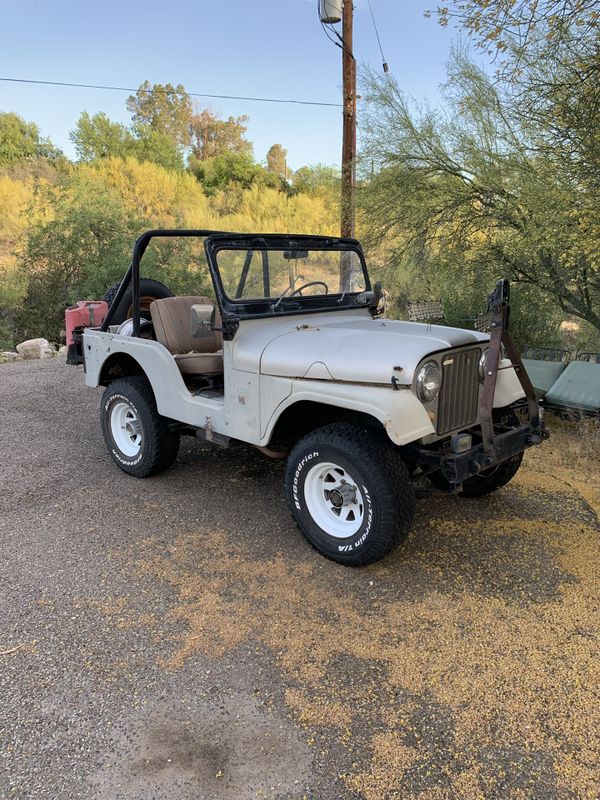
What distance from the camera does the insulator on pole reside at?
10.3 meters

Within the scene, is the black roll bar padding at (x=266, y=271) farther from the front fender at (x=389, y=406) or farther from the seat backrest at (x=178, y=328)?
the front fender at (x=389, y=406)

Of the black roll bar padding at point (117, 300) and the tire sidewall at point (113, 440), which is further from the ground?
the black roll bar padding at point (117, 300)

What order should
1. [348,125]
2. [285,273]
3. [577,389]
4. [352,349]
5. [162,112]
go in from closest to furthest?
1. [352,349]
2. [285,273]
3. [577,389]
4. [348,125]
5. [162,112]

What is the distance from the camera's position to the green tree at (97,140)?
105 ft

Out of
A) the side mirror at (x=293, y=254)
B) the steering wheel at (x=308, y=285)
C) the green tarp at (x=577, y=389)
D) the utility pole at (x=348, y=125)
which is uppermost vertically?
the utility pole at (x=348, y=125)

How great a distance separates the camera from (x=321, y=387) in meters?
3.23

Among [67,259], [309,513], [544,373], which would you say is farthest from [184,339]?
[67,259]

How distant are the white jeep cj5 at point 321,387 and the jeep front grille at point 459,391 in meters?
0.01

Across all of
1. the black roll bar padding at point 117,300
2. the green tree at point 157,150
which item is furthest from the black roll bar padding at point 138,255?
the green tree at point 157,150

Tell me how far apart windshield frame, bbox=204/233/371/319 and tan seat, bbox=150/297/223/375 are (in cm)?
36

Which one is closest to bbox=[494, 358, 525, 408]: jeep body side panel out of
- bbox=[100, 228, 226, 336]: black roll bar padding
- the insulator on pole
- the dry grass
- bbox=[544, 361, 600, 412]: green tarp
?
the dry grass

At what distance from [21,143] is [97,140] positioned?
13.4ft

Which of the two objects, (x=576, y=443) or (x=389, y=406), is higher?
(x=389, y=406)

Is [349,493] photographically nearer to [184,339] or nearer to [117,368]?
[184,339]
